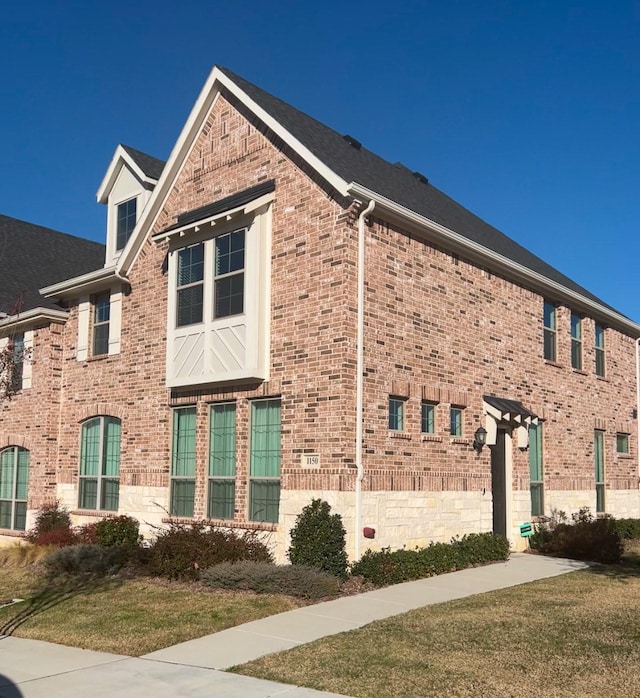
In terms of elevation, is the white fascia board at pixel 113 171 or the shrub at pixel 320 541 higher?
the white fascia board at pixel 113 171

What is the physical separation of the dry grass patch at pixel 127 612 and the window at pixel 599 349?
1288 centimetres

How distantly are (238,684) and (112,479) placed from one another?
1104 cm

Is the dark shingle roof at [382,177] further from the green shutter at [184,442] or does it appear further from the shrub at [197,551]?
the shrub at [197,551]

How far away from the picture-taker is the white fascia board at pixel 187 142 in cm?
1555

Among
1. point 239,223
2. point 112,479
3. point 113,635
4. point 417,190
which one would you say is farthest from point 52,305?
point 113,635

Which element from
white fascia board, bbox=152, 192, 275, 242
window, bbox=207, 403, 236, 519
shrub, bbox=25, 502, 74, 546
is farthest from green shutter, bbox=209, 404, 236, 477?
shrub, bbox=25, 502, 74, 546

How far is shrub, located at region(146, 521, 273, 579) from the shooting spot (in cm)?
1344

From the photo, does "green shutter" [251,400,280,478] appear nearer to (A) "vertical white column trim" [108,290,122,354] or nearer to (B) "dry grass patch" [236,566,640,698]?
(B) "dry grass patch" [236,566,640,698]

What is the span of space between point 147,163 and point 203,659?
14758mm

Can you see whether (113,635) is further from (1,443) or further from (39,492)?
(1,443)

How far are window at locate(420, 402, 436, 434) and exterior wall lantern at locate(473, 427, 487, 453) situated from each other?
1.24m

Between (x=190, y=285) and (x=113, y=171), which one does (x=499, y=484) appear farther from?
(x=113, y=171)

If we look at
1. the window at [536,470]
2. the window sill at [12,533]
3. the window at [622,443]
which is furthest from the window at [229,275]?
the window at [622,443]

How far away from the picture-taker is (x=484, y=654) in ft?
27.7
